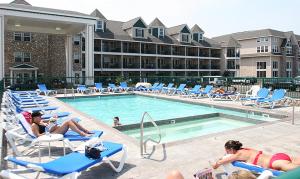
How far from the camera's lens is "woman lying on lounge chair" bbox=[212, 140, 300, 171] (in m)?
4.30

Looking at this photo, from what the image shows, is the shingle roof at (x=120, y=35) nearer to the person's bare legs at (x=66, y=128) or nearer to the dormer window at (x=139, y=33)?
the dormer window at (x=139, y=33)

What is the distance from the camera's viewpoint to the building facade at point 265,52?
56625 mm

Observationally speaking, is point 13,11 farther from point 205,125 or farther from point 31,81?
point 205,125

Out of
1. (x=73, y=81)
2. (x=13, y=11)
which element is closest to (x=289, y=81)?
(x=73, y=81)

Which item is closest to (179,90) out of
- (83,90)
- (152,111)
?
(152,111)

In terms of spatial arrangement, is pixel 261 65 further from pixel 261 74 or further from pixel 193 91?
pixel 193 91

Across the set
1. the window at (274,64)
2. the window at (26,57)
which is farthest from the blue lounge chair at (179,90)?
the window at (274,64)

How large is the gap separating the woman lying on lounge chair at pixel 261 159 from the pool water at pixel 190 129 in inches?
198

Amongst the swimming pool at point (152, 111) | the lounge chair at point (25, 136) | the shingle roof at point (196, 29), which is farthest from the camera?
the shingle roof at point (196, 29)

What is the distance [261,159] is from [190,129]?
7.08 metres

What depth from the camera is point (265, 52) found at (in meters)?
57.0

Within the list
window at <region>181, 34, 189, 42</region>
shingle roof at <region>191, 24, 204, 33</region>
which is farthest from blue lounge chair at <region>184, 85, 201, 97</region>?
shingle roof at <region>191, 24, 204, 33</region>

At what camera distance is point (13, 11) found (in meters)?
25.1

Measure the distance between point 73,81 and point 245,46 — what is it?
42012 millimetres
